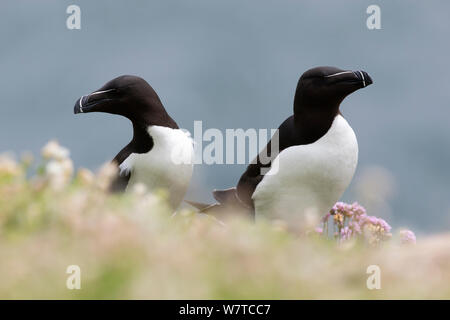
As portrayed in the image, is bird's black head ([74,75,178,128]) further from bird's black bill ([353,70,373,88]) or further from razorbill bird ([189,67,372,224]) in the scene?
bird's black bill ([353,70,373,88])

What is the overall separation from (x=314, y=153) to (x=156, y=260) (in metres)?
4.15

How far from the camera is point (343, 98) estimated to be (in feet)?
24.3

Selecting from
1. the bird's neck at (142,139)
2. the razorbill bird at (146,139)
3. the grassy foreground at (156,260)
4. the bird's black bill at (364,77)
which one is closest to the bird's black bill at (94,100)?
the razorbill bird at (146,139)

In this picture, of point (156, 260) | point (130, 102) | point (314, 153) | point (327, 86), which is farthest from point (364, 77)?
point (156, 260)

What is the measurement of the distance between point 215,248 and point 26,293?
107 cm

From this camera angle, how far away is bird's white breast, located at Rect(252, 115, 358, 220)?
23.6 feet

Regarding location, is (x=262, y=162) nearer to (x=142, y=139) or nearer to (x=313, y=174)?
(x=313, y=174)

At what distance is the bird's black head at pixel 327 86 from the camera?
723 centimetres

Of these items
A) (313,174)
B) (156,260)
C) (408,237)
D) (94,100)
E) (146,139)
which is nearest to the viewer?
(156,260)

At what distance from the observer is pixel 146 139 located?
7488 millimetres

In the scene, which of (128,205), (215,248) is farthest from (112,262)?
(128,205)

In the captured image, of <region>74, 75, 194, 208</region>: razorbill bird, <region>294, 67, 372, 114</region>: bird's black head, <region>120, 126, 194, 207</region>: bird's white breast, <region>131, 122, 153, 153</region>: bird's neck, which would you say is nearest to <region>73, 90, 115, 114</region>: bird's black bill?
<region>74, 75, 194, 208</region>: razorbill bird

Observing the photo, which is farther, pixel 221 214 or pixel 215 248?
pixel 221 214
